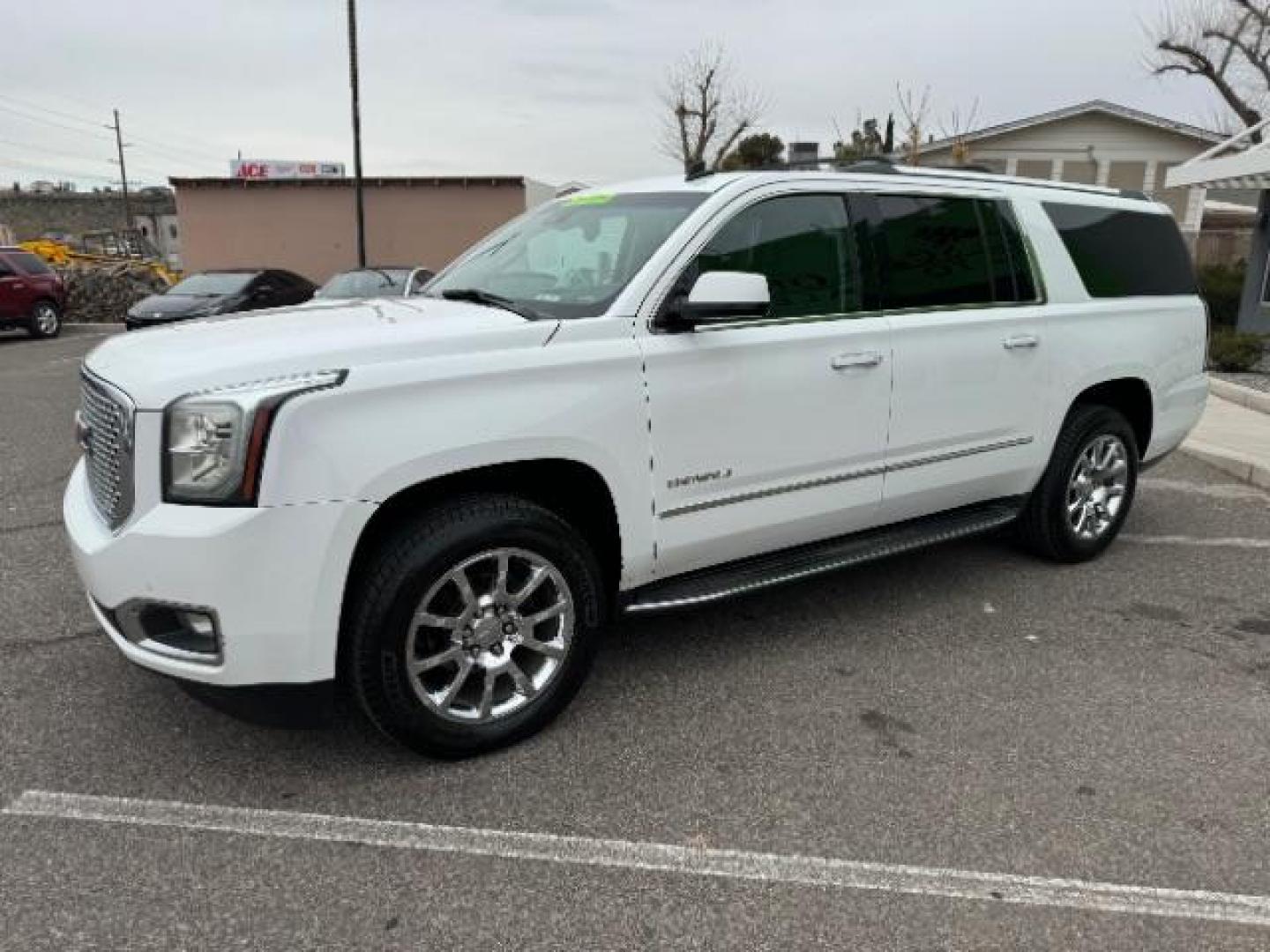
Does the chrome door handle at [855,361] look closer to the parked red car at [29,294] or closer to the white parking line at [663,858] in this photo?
the white parking line at [663,858]

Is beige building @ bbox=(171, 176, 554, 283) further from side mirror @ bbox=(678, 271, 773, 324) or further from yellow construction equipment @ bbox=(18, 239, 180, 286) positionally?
side mirror @ bbox=(678, 271, 773, 324)

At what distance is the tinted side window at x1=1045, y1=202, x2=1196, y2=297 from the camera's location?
483 centimetres

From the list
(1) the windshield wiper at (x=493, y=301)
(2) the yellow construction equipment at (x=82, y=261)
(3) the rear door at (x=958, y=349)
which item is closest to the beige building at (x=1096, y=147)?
(2) the yellow construction equipment at (x=82, y=261)

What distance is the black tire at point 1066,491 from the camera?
15.9 feet

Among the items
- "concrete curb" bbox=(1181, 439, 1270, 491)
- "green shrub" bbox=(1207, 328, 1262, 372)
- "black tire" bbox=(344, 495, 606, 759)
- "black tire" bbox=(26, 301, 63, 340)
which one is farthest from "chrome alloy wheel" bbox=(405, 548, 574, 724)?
"black tire" bbox=(26, 301, 63, 340)

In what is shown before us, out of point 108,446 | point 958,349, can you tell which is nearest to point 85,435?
point 108,446

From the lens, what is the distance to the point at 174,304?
48.7 feet

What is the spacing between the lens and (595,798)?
2979 millimetres

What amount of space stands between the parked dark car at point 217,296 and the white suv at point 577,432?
11.5 meters

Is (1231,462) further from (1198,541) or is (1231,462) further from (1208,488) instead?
(1198,541)

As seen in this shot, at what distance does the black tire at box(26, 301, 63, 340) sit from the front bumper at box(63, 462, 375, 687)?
18301 mm

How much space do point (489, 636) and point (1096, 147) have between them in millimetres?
29435

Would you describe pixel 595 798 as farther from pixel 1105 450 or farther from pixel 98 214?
pixel 98 214

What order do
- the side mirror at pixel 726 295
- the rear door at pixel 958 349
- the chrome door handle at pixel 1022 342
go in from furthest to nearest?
the chrome door handle at pixel 1022 342, the rear door at pixel 958 349, the side mirror at pixel 726 295
